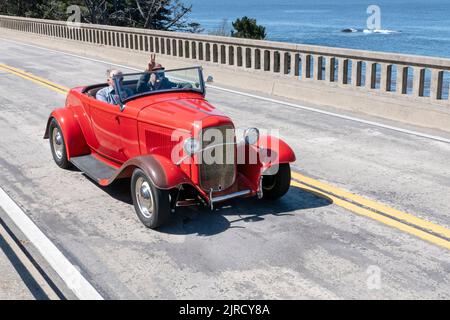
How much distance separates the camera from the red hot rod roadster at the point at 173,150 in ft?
21.3

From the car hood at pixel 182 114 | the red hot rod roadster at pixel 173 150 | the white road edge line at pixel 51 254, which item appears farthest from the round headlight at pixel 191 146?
the white road edge line at pixel 51 254

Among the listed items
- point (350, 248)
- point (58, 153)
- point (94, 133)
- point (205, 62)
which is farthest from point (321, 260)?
point (205, 62)

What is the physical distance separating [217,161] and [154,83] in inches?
63.8

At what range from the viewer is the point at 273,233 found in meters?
6.39

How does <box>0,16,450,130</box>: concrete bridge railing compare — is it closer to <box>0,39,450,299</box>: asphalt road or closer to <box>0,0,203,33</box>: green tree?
<box>0,39,450,299</box>: asphalt road

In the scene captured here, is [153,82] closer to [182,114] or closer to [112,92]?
[112,92]

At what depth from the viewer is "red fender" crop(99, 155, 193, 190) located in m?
6.25

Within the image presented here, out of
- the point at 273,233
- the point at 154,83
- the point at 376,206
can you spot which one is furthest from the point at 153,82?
the point at 376,206

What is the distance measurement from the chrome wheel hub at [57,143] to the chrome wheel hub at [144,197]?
2.57 meters

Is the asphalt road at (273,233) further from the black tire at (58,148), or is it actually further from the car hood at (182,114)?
the car hood at (182,114)

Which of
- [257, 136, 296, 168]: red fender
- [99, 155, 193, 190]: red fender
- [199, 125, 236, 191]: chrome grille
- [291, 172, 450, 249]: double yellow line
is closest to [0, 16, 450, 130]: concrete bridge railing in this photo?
[291, 172, 450, 249]: double yellow line

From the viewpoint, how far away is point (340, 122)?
11.6m

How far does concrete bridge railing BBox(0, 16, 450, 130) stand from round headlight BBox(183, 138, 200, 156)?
5.82 meters

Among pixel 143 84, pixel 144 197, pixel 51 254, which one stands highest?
pixel 143 84
